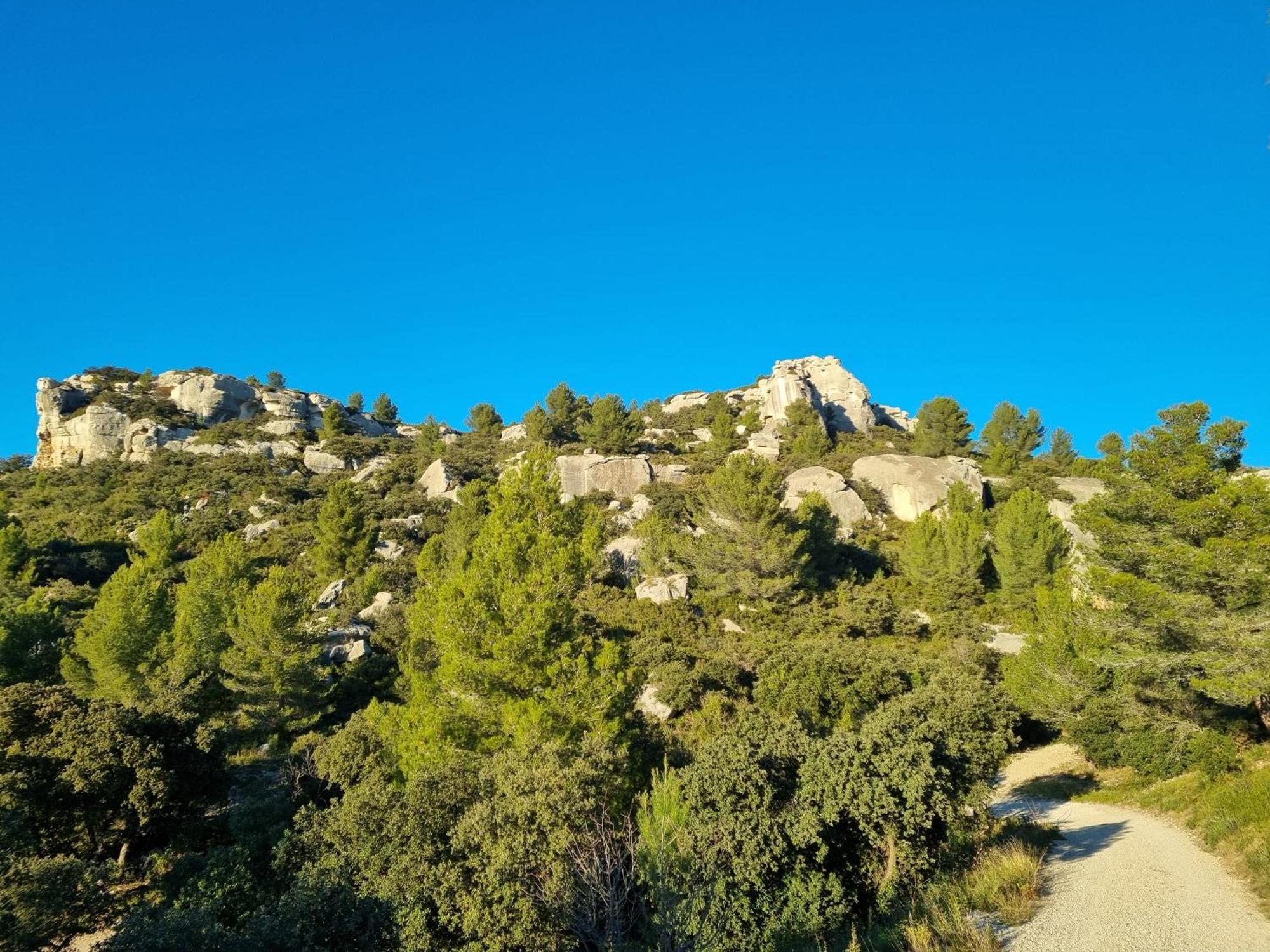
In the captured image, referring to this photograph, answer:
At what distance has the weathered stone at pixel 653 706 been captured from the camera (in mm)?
23922

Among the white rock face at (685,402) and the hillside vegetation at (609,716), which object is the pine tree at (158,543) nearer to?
the hillside vegetation at (609,716)

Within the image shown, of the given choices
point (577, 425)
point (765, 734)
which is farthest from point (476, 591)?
point (577, 425)

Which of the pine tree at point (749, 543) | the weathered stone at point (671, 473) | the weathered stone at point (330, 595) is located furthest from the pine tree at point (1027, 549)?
the weathered stone at point (330, 595)

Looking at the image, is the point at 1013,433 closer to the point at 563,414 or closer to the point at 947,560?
the point at 947,560

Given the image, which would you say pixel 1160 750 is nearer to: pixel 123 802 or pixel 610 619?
pixel 610 619

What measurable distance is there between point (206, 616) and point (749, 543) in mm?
26960

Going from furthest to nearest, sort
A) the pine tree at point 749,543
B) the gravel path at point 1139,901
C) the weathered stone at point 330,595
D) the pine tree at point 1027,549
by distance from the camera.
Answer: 1. the weathered stone at point 330,595
2. the pine tree at point 1027,549
3. the pine tree at point 749,543
4. the gravel path at point 1139,901

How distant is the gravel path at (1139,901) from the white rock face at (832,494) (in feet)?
115

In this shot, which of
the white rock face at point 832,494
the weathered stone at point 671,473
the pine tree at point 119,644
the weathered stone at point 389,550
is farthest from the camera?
the weathered stone at point 671,473

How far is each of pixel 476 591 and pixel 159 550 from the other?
34.9 m

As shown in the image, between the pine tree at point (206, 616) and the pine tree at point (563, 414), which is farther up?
the pine tree at point (563, 414)

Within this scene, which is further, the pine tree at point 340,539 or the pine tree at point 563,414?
the pine tree at point 563,414

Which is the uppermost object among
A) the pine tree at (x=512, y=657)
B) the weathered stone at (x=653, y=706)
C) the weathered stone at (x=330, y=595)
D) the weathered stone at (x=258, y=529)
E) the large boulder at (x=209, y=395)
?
the large boulder at (x=209, y=395)

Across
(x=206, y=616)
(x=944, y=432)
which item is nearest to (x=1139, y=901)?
(x=206, y=616)
